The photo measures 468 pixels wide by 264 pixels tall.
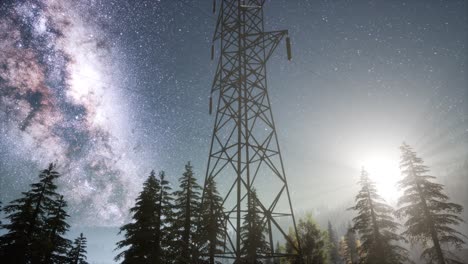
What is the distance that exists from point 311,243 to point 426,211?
10.3m

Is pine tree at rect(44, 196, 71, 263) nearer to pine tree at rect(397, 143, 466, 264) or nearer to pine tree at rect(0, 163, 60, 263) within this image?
pine tree at rect(0, 163, 60, 263)

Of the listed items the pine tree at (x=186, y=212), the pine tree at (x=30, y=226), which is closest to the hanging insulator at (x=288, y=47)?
the pine tree at (x=186, y=212)

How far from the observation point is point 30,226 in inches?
853

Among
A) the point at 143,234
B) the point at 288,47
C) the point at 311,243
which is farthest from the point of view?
the point at 311,243

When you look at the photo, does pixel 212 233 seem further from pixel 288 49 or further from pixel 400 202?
pixel 400 202

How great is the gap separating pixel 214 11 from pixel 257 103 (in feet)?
24.8

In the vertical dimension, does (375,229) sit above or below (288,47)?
below

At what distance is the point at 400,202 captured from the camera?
2081 cm

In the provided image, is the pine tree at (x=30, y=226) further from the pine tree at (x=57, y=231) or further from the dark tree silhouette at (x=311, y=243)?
the dark tree silhouette at (x=311, y=243)

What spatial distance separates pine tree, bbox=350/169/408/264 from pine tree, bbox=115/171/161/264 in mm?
16262

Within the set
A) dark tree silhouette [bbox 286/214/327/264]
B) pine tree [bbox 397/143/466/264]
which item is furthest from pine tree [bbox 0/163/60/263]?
pine tree [bbox 397/143/466/264]

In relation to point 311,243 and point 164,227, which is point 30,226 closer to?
point 164,227

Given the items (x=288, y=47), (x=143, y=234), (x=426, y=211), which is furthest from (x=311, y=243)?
(x=288, y=47)

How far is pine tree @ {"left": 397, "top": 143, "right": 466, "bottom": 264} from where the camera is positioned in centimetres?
1817
